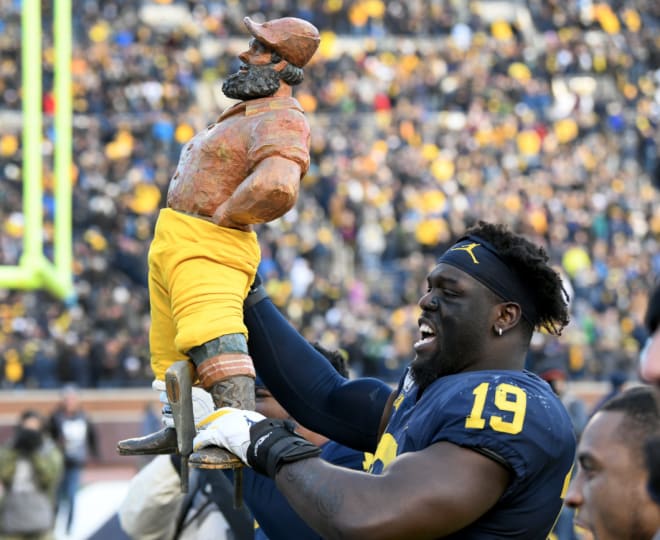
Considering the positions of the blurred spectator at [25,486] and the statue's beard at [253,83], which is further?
the blurred spectator at [25,486]

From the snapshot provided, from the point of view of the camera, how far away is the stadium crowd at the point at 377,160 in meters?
15.9

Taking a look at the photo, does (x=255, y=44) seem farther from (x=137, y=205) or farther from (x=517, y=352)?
(x=137, y=205)

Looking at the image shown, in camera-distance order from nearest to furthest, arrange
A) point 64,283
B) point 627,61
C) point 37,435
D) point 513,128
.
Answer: point 64,283 → point 37,435 → point 513,128 → point 627,61

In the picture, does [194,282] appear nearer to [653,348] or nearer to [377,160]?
[653,348]

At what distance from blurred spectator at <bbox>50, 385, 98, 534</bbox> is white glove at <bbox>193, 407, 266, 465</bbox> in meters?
8.92

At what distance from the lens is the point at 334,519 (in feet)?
8.00

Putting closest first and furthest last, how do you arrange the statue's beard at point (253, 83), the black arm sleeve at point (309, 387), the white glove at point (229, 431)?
the white glove at point (229, 431)
the statue's beard at point (253, 83)
the black arm sleeve at point (309, 387)

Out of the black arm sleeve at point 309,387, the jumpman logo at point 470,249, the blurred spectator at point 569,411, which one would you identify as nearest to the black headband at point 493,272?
the jumpman logo at point 470,249

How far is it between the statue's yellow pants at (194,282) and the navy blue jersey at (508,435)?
0.45 metres

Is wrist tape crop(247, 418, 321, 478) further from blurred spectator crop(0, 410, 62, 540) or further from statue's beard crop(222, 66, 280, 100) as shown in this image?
blurred spectator crop(0, 410, 62, 540)

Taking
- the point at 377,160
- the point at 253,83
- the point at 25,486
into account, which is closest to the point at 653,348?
the point at 253,83

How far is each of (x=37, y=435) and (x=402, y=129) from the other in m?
13.4

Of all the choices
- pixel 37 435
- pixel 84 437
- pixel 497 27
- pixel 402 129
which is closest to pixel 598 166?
pixel 402 129

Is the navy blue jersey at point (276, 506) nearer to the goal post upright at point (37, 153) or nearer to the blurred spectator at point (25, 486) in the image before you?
the goal post upright at point (37, 153)
